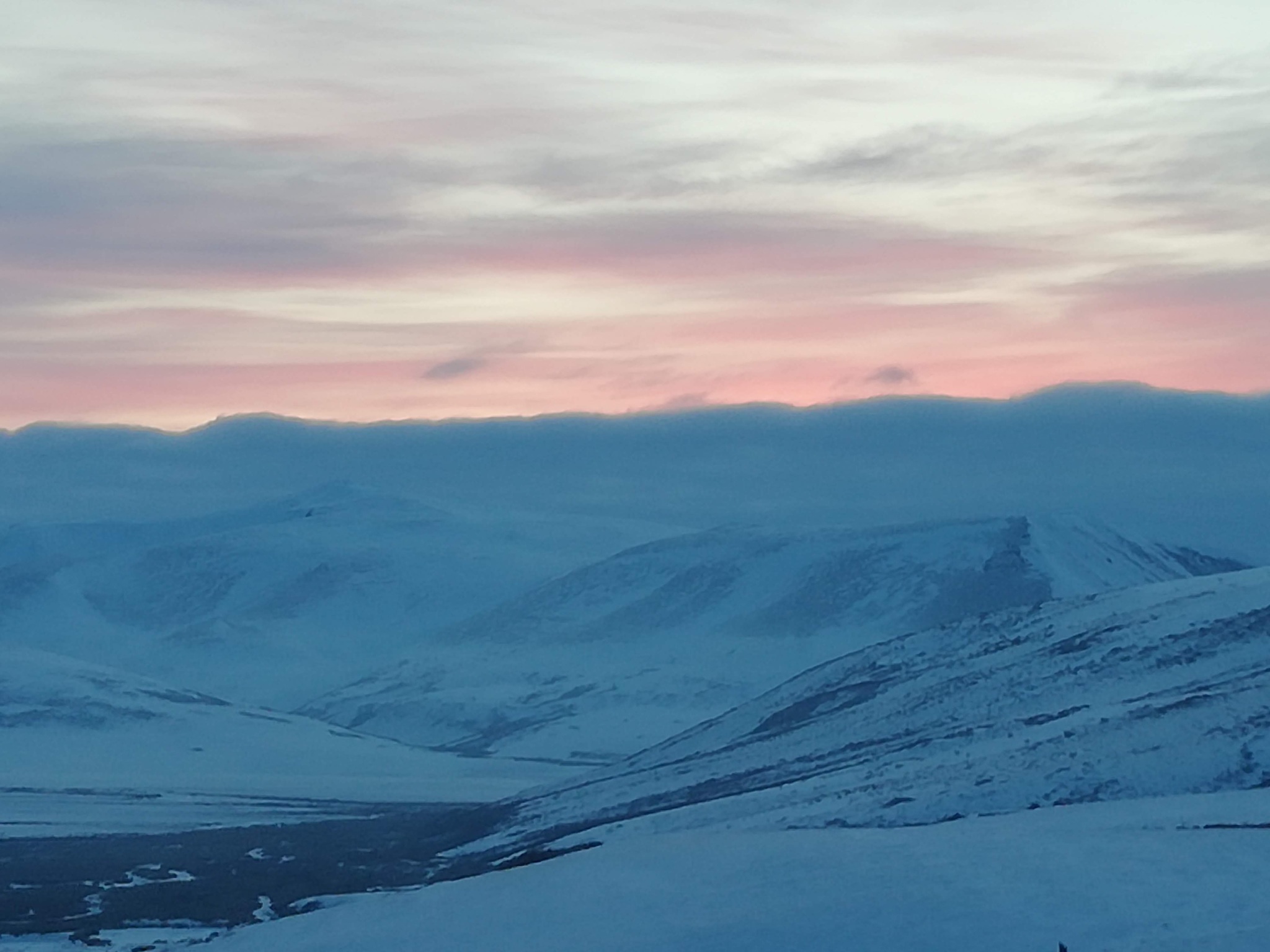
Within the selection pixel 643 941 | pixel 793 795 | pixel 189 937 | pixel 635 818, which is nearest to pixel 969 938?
pixel 643 941

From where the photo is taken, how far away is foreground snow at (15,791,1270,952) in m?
29.1

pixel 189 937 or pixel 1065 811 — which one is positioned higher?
pixel 1065 811

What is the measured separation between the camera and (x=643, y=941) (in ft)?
101

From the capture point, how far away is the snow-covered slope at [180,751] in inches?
4919

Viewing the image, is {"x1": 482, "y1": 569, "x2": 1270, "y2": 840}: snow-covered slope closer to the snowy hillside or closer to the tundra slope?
the snowy hillside

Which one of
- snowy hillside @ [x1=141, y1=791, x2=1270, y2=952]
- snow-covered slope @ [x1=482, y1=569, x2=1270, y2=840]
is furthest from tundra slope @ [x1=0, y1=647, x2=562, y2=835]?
snowy hillside @ [x1=141, y1=791, x2=1270, y2=952]

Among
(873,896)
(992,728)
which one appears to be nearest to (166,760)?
(992,728)

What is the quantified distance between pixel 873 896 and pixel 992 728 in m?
42.0

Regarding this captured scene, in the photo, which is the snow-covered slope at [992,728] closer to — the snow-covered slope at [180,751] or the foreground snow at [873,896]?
the foreground snow at [873,896]

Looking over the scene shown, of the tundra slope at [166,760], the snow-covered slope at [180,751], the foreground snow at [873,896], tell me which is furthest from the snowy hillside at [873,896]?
the snow-covered slope at [180,751]

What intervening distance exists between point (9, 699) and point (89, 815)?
56.9 meters

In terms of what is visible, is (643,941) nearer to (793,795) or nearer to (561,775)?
(793,795)

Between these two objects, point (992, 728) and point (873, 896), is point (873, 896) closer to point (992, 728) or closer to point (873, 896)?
point (873, 896)

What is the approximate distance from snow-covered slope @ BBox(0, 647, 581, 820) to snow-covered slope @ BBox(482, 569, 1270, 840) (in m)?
33.3
